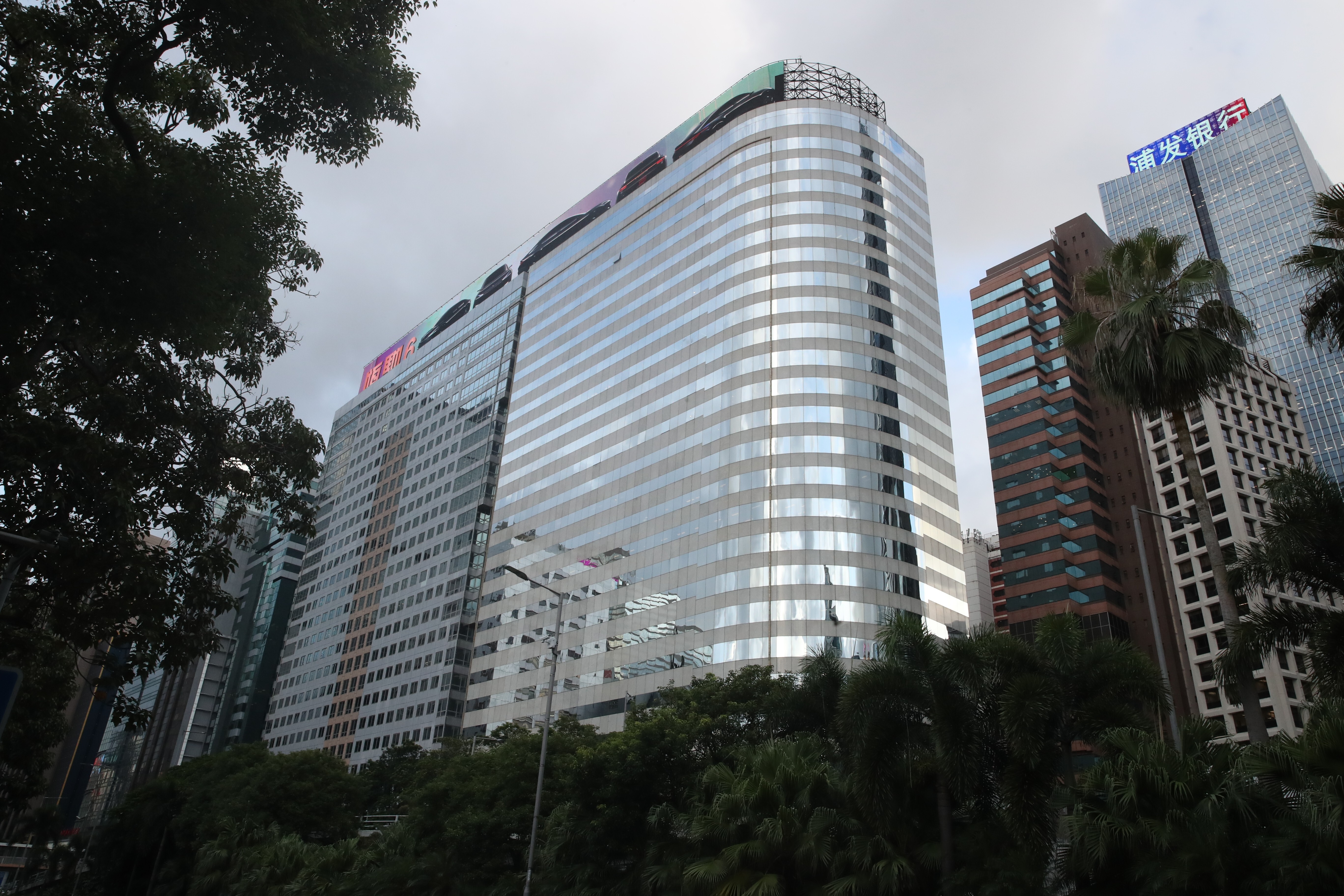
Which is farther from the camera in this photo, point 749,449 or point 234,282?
point 749,449

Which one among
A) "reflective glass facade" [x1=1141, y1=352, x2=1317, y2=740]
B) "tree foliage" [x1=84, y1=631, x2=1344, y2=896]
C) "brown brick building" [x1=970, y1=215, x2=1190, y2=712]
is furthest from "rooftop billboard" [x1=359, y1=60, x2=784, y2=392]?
"tree foliage" [x1=84, y1=631, x2=1344, y2=896]

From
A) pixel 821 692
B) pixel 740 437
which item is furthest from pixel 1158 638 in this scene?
pixel 740 437

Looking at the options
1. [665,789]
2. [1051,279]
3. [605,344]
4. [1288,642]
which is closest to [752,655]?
[665,789]

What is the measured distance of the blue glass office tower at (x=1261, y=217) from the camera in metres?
137

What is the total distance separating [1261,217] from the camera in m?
157

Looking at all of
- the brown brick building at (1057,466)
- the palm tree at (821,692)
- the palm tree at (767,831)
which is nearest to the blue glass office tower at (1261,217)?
the brown brick building at (1057,466)

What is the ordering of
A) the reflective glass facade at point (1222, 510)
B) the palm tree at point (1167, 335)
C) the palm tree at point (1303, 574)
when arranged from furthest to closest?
the reflective glass facade at point (1222, 510) < the palm tree at point (1167, 335) < the palm tree at point (1303, 574)

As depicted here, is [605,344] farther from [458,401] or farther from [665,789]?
[665,789]

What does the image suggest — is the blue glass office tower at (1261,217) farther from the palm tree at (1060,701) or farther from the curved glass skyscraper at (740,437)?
the palm tree at (1060,701)

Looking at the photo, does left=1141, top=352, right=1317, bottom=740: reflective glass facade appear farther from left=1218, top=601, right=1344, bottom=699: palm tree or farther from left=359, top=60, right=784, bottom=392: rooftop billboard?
left=1218, top=601, right=1344, bottom=699: palm tree

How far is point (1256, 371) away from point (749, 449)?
252 ft

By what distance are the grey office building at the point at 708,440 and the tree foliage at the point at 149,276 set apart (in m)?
44.6

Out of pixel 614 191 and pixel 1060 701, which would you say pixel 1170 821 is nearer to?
pixel 1060 701

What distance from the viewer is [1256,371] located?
115m
